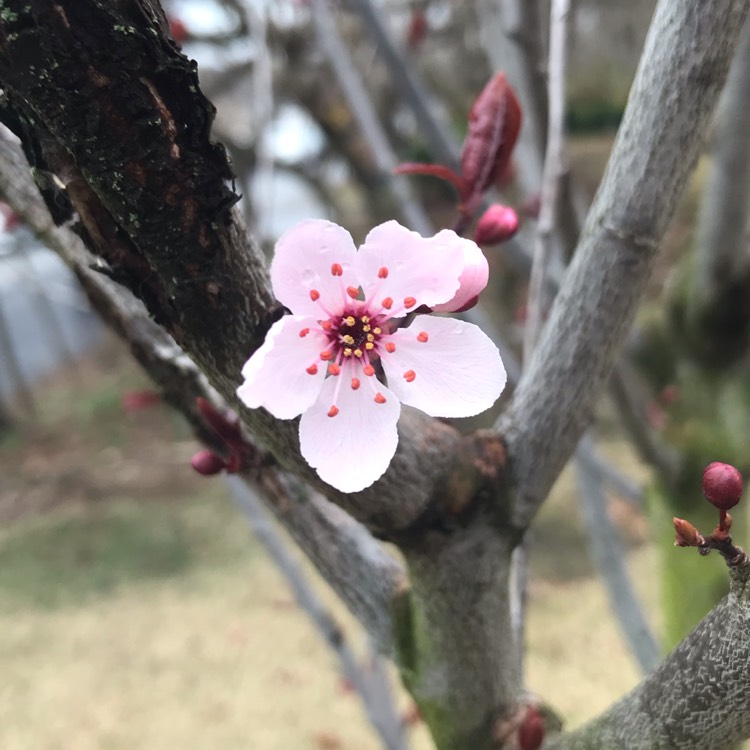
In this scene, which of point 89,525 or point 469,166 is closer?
point 469,166

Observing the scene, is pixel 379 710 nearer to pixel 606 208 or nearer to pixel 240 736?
pixel 606 208

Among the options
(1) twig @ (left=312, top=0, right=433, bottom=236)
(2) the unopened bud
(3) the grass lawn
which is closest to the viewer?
(2) the unopened bud

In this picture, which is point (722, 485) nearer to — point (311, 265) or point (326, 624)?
point (311, 265)

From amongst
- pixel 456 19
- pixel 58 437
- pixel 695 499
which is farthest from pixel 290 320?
pixel 58 437

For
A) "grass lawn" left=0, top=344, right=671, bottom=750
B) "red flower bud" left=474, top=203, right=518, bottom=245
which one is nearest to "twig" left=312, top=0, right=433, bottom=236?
"red flower bud" left=474, top=203, right=518, bottom=245

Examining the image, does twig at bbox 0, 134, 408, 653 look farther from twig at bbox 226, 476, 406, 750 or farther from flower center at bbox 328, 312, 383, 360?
twig at bbox 226, 476, 406, 750

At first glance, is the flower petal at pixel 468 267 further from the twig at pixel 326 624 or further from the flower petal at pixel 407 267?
the twig at pixel 326 624
